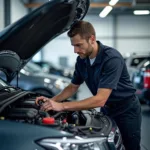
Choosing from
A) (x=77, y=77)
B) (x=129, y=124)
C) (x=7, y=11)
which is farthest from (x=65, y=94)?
(x=7, y=11)

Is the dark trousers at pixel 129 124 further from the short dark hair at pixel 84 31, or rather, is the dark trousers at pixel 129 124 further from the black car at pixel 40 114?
the short dark hair at pixel 84 31

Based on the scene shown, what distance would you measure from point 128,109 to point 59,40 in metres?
21.1

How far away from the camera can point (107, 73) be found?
3.01 metres

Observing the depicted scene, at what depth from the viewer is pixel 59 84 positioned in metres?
8.10

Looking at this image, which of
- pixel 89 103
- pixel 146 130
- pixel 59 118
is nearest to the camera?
pixel 89 103

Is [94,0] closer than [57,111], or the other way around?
[57,111]

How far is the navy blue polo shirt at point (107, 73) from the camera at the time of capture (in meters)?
2.99

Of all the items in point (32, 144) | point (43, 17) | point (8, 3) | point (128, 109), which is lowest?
point (8, 3)

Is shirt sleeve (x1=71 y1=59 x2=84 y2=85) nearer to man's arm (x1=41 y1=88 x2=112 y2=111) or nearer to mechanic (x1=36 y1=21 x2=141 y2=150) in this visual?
mechanic (x1=36 y1=21 x2=141 y2=150)

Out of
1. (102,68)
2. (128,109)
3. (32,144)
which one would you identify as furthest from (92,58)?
(32,144)

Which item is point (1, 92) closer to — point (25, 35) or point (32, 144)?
point (25, 35)

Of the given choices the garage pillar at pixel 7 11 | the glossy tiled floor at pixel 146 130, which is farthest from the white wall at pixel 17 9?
the glossy tiled floor at pixel 146 130

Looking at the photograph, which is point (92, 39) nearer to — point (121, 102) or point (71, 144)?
point (121, 102)

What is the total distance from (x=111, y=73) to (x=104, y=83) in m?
0.11
